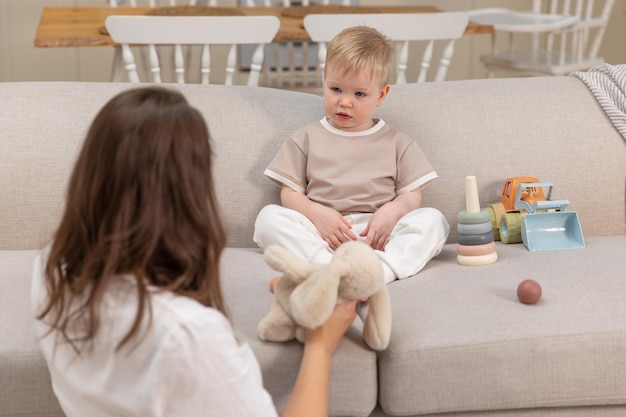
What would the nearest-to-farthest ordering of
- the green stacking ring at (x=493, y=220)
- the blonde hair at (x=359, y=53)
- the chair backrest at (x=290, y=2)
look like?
1. the blonde hair at (x=359, y=53)
2. the green stacking ring at (x=493, y=220)
3. the chair backrest at (x=290, y=2)

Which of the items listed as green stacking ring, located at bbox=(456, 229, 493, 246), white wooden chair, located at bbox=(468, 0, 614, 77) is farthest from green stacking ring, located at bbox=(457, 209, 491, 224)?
white wooden chair, located at bbox=(468, 0, 614, 77)

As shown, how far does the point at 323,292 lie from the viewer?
1.52m

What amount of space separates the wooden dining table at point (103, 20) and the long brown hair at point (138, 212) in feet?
6.54

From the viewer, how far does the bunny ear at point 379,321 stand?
5.33 feet

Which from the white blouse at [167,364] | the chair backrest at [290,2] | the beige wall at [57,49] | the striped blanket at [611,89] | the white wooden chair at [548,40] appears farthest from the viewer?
the beige wall at [57,49]

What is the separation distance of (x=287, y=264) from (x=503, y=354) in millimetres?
422

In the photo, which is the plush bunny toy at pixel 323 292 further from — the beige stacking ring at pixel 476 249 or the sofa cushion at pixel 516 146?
the sofa cushion at pixel 516 146

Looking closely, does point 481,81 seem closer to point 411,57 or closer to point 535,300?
point 535,300

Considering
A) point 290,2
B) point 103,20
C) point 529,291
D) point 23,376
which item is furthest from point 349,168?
point 290,2

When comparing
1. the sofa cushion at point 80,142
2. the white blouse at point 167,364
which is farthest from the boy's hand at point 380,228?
the white blouse at point 167,364

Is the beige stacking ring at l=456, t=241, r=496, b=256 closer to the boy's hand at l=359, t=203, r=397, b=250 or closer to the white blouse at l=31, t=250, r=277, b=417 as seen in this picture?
the boy's hand at l=359, t=203, r=397, b=250

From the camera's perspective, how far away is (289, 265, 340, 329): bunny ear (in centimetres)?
152

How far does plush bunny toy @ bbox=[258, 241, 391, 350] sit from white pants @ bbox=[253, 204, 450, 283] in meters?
0.33

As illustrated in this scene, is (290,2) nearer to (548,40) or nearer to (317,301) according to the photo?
(548,40)
